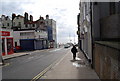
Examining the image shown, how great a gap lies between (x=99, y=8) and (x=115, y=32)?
4.75 metres

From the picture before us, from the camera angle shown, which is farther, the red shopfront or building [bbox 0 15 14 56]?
the red shopfront

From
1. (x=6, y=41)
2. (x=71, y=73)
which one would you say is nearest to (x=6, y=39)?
(x=6, y=41)

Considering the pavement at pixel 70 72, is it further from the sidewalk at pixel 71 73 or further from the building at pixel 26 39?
the building at pixel 26 39

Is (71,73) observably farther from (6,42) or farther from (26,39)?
(26,39)

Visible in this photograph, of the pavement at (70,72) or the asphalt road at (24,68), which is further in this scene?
the asphalt road at (24,68)

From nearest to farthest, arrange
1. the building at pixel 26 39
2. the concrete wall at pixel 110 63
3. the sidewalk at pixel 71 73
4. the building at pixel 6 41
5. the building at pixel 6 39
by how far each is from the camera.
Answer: the concrete wall at pixel 110 63 < the sidewalk at pixel 71 73 < the building at pixel 6 39 < the building at pixel 6 41 < the building at pixel 26 39

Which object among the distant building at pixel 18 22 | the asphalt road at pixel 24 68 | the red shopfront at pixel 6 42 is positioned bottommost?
the asphalt road at pixel 24 68

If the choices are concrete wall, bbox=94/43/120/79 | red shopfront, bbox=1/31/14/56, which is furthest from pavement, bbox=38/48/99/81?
red shopfront, bbox=1/31/14/56

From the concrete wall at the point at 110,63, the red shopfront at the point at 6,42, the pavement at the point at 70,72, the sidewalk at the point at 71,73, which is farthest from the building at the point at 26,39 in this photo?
the concrete wall at the point at 110,63

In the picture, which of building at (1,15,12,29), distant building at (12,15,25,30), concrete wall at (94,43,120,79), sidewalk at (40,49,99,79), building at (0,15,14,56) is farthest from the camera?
distant building at (12,15,25,30)

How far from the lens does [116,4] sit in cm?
1129

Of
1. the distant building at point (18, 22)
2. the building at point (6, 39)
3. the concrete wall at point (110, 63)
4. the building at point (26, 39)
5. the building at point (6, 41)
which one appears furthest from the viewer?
the distant building at point (18, 22)

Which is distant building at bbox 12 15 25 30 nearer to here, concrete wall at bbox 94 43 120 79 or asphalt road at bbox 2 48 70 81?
asphalt road at bbox 2 48 70 81

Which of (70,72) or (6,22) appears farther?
(6,22)
